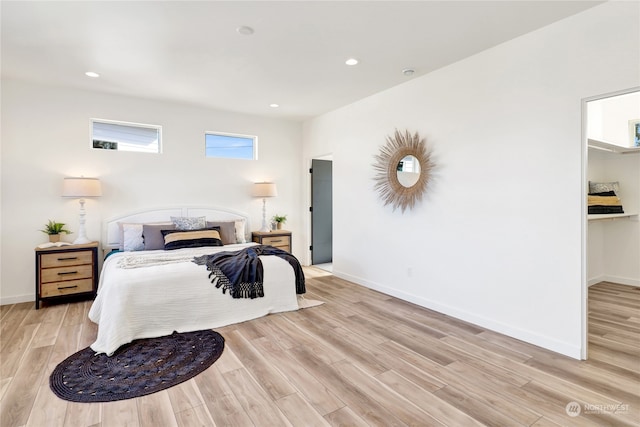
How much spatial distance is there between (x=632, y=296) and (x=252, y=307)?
475 centimetres

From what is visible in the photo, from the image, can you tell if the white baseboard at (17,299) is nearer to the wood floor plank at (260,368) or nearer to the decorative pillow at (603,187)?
the wood floor plank at (260,368)

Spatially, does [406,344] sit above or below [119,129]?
below

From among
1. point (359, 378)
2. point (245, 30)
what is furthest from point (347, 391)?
point (245, 30)

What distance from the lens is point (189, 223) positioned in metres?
4.82

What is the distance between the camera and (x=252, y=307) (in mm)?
3602

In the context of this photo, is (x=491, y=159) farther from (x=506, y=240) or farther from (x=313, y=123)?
(x=313, y=123)

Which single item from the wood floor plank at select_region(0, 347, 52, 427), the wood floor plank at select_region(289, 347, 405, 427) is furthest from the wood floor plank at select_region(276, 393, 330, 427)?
the wood floor plank at select_region(0, 347, 52, 427)

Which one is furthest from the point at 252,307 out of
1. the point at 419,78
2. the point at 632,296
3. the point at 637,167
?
the point at 637,167

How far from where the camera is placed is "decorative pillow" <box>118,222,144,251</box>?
4.39 m

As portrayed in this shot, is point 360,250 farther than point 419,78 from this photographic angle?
Yes

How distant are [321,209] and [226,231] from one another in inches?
82.0

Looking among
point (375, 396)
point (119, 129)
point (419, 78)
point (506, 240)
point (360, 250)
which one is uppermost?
point (419, 78)

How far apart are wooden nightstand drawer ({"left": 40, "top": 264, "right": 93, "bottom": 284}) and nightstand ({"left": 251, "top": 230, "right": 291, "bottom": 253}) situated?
2.31m

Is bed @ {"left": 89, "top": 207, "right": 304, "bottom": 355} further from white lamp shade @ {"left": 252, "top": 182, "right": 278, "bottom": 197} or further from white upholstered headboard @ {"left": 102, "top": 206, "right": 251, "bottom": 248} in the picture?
white lamp shade @ {"left": 252, "top": 182, "right": 278, "bottom": 197}
